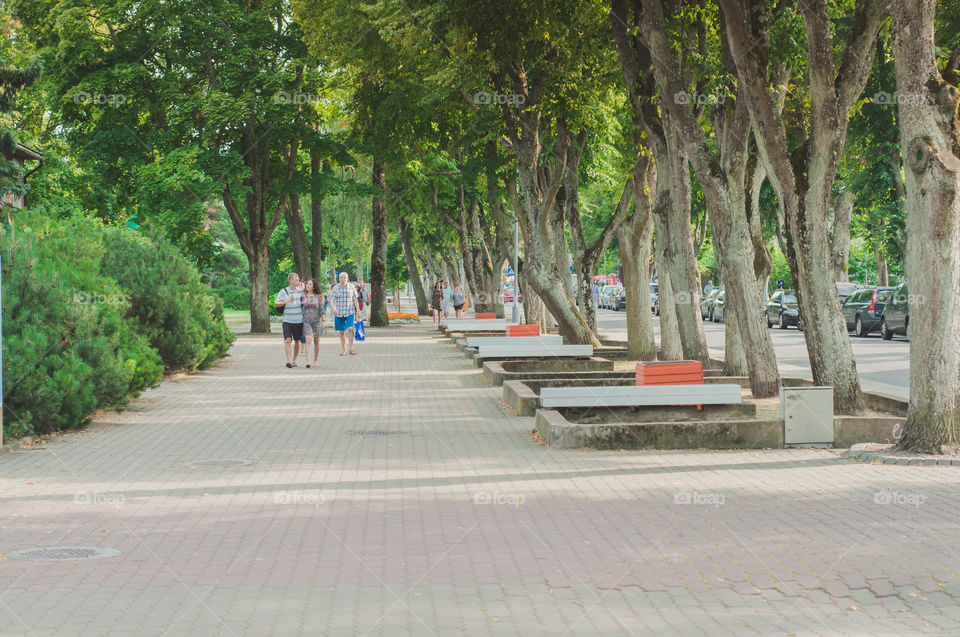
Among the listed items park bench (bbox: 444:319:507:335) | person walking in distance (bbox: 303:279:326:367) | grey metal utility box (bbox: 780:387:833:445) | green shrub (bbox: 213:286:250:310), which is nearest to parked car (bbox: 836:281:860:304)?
park bench (bbox: 444:319:507:335)

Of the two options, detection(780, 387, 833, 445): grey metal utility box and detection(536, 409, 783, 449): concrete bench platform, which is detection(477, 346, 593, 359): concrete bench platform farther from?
detection(780, 387, 833, 445): grey metal utility box

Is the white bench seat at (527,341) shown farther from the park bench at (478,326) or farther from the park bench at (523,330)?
the park bench at (478,326)

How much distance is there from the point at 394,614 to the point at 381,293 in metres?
39.2

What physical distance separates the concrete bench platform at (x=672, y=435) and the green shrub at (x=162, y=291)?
983cm

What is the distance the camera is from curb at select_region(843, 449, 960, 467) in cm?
1052

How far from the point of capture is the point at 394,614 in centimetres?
576

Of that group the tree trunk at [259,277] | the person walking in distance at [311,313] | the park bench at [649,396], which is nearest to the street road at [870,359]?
the park bench at [649,396]

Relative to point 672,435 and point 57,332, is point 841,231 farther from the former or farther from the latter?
point 57,332

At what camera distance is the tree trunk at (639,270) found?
22781mm

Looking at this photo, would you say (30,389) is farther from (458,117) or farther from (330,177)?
(330,177)

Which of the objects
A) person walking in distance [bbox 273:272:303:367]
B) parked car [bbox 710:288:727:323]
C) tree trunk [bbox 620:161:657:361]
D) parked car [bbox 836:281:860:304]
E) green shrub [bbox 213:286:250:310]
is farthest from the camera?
green shrub [bbox 213:286:250:310]

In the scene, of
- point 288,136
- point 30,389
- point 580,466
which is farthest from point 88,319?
point 288,136

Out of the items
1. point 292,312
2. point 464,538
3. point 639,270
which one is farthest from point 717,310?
point 464,538

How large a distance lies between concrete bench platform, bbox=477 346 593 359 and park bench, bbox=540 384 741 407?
26.7ft
